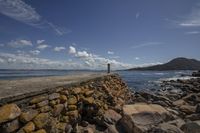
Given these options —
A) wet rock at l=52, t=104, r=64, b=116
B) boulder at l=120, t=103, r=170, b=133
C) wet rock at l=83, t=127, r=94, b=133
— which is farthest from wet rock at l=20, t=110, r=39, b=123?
boulder at l=120, t=103, r=170, b=133

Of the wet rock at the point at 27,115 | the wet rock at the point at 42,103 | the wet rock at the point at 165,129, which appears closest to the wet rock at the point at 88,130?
the wet rock at the point at 42,103

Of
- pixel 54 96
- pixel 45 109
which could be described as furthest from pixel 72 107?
pixel 45 109

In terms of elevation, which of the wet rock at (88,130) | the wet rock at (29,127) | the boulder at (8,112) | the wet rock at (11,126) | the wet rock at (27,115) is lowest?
the wet rock at (88,130)

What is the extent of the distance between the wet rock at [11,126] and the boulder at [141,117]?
143 inches

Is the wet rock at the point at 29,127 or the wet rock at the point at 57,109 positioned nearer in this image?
the wet rock at the point at 29,127

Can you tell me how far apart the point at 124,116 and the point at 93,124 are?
3.23 ft

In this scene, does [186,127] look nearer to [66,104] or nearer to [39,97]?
[66,104]

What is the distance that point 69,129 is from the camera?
577 cm

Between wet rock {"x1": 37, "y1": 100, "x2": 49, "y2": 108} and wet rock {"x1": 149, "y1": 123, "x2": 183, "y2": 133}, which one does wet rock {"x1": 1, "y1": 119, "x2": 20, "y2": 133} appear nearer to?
wet rock {"x1": 37, "y1": 100, "x2": 49, "y2": 108}

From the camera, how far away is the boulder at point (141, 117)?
6.74 meters

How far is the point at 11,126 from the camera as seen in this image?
13.1ft

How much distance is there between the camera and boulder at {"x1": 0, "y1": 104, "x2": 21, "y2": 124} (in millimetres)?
3922

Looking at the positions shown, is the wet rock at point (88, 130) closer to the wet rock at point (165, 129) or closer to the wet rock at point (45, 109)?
the wet rock at point (45, 109)

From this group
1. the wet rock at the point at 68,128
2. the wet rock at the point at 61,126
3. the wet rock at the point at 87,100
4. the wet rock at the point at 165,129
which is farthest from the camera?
the wet rock at the point at 87,100
